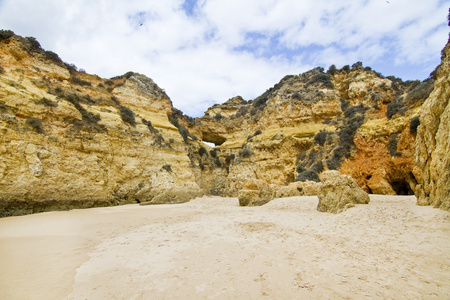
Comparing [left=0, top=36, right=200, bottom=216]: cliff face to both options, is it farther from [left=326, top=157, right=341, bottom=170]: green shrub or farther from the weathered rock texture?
the weathered rock texture

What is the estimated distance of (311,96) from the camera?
78.6ft

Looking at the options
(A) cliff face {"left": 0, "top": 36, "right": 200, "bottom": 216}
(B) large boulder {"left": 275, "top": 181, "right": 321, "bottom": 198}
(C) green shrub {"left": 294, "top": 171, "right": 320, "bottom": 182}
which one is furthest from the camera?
(C) green shrub {"left": 294, "top": 171, "right": 320, "bottom": 182}

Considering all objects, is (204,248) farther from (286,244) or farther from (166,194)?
(166,194)

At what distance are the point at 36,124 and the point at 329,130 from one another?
69.0ft

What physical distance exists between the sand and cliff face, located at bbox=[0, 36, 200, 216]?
502cm

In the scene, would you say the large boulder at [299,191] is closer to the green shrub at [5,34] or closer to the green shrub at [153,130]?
the green shrub at [153,130]

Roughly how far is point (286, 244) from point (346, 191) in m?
4.57

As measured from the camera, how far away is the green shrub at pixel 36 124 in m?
9.44

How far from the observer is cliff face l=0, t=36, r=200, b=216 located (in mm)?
8523

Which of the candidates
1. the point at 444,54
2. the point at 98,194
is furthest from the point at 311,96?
the point at 98,194

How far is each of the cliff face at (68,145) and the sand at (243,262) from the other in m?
5.02

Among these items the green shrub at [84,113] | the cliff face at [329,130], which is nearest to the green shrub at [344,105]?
the cliff face at [329,130]

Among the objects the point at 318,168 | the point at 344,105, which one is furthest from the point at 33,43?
the point at 344,105

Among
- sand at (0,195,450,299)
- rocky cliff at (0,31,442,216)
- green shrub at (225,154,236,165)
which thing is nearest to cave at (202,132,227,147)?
rocky cliff at (0,31,442,216)
